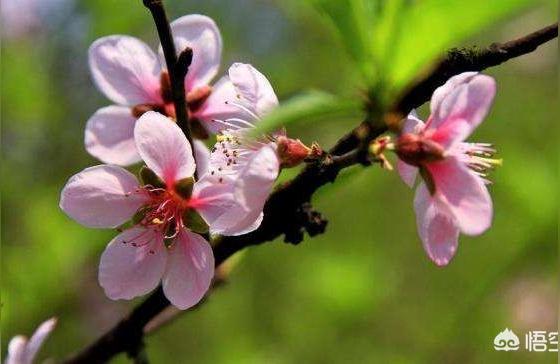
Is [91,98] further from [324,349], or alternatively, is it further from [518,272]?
[518,272]

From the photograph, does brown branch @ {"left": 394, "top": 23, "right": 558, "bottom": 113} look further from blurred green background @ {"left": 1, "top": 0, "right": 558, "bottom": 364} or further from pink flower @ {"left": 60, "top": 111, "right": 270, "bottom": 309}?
blurred green background @ {"left": 1, "top": 0, "right": 558, "bottom": 364}

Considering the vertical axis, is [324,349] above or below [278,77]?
below

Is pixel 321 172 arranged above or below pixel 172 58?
below

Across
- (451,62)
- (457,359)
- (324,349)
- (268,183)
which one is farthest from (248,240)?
(324,349)

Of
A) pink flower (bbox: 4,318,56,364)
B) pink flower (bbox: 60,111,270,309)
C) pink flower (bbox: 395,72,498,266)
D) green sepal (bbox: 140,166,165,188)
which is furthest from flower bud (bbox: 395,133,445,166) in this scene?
pink flower (bbox: 4,318,56,364)

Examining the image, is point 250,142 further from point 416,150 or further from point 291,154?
point 416,150

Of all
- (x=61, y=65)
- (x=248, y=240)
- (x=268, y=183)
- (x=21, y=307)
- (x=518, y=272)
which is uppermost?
(x=268, y=183)

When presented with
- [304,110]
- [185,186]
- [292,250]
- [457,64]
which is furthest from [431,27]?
[292,250]
